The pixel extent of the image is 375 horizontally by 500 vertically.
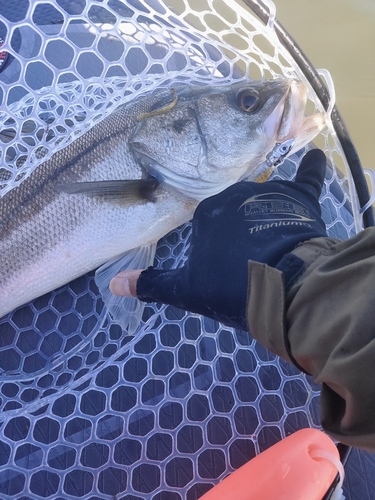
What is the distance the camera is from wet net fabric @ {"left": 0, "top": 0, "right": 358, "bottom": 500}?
121 centimetres

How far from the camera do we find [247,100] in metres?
1.30

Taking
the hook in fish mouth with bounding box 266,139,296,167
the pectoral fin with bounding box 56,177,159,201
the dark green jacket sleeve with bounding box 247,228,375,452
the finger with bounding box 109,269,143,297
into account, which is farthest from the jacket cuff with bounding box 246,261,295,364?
the pectoral fin with bounding box 56,177,159,201

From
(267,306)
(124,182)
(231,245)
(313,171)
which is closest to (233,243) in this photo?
(231,245)

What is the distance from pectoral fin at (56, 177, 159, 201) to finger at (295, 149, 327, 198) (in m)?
0.51

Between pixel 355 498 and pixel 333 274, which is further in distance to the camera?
Result: pixel 355 498

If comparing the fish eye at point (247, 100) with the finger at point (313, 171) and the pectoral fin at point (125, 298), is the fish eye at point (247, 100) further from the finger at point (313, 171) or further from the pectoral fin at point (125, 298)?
the pectoral fin at point (125, 298)

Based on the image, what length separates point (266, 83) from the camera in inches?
51.0

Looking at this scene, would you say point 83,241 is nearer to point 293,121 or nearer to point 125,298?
point 125,298

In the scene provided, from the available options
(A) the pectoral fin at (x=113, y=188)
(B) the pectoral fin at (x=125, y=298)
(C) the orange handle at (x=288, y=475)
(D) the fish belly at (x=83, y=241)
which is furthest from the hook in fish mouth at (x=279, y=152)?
(C) the orange handle at (x=288, y=475)

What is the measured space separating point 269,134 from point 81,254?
0.77 m

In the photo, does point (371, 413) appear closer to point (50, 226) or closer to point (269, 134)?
point (269, 134)

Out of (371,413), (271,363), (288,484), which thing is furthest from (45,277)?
(371,413)

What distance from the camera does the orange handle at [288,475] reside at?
921mm

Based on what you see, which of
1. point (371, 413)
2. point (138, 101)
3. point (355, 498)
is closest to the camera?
point (371, 413)
